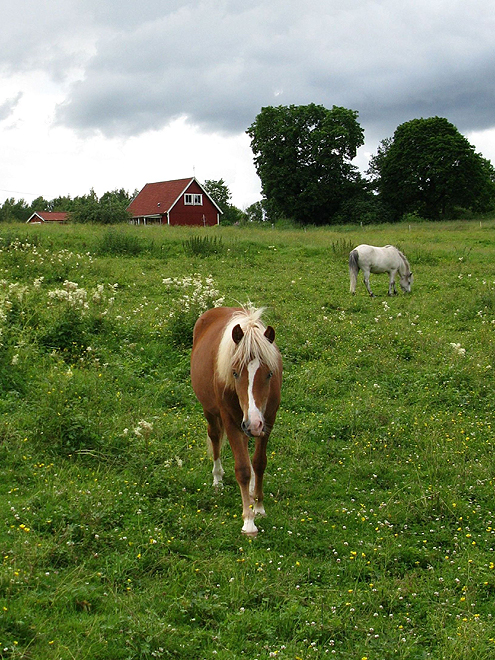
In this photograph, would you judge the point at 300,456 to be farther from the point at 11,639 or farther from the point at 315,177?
the point at 315,177

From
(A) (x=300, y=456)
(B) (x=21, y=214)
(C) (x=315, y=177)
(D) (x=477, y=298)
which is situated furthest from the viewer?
(B) (x=21, y=214)

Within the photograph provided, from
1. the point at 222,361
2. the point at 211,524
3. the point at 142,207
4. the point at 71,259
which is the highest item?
the point at 142,207

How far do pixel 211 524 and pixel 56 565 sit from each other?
4.60ft

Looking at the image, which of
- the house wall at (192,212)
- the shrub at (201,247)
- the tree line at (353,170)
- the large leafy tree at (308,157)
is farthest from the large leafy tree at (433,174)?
the shrub at (201,247)

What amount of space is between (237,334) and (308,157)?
56.5 metres

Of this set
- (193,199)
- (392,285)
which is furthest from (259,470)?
(193,199)

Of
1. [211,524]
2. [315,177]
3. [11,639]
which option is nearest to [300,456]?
[211,524]

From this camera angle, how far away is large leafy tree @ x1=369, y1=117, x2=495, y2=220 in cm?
5619

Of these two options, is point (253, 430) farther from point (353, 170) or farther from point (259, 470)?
point (353, 170)

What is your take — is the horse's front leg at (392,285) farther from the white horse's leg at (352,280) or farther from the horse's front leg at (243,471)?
the horse's front leg at (243,471)

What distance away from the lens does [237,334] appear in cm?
522

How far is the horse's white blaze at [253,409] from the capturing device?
189 inches

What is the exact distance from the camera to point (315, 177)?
58500mm

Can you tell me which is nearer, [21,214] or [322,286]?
[322,286]
